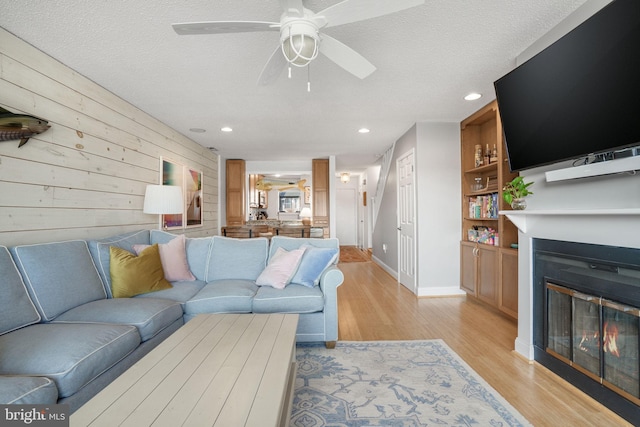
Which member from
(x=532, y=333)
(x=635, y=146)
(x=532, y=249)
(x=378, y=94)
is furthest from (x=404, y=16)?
(x=532, y=333)

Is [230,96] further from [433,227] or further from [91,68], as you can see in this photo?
[433,227]

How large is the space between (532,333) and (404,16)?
2418 millimetres

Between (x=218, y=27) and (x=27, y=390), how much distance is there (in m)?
1.71

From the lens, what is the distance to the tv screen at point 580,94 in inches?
55.7

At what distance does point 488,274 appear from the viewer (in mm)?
3393

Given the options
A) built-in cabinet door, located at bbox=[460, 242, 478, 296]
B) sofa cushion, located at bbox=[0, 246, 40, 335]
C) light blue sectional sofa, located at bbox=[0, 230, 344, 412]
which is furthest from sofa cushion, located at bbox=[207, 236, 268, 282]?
built-in cabinet door, located at bbox=[460, 242, 478, 296]

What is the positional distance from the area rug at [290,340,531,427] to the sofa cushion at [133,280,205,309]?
1024mm

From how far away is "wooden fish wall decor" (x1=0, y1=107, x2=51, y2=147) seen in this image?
1.94 meters

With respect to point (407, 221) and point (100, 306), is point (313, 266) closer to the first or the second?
point (100, 306)

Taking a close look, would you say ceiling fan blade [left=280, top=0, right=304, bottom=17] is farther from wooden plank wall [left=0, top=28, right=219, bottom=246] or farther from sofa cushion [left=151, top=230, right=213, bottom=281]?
sofa cushion [left=151, top=230, right=213, bottom=281]

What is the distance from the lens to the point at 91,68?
8.27 ft

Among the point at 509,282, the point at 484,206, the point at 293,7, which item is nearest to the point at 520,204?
the point at 509,282

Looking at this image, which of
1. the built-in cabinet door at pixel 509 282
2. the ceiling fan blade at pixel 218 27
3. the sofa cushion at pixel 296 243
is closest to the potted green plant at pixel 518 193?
the built-in cabinet door at pixel 509 282

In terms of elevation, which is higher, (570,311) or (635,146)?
(635,146)
